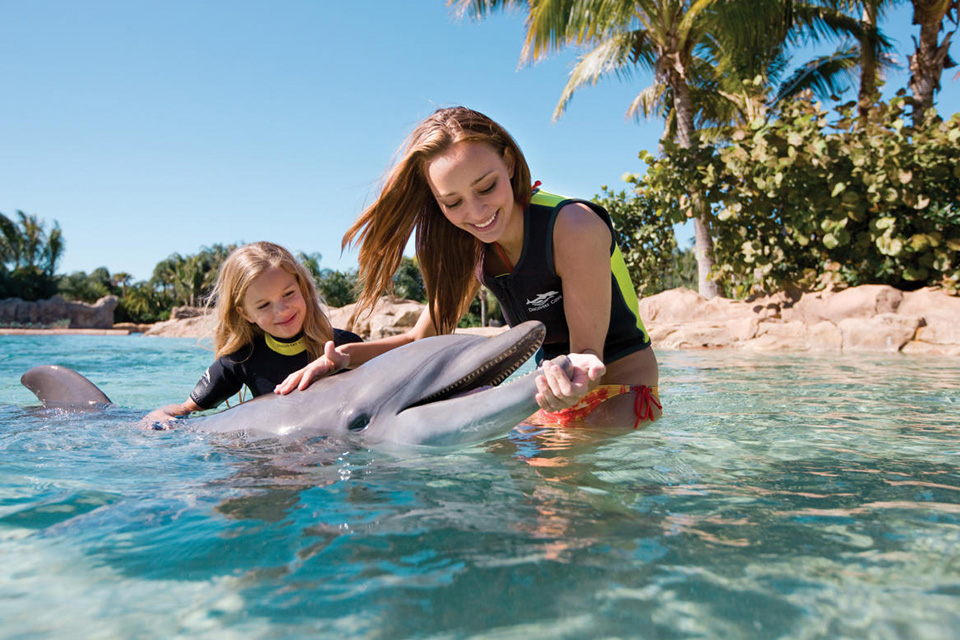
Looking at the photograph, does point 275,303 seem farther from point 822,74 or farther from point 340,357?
point 822,74

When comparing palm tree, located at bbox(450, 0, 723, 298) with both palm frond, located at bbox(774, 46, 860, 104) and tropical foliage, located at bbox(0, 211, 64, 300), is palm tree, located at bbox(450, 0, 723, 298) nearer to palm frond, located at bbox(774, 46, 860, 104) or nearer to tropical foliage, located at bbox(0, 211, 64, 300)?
palm frond, located at bbox(774, 46, 860, 104)

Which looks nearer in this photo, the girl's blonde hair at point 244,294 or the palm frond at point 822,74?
the girl's blonde hair at point 244,294

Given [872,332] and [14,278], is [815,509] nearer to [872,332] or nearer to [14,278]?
[872,332]

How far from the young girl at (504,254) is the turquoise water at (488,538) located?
0.42 metres

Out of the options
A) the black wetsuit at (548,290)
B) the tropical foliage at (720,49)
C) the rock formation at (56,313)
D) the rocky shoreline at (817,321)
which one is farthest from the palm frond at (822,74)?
the rock formation at (56,313)

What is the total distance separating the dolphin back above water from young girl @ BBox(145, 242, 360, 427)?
0.80 m

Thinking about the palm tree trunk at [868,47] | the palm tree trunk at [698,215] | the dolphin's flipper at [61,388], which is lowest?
the dolphin's flipper at [61,388]

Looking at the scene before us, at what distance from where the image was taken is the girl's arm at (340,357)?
9.42 feet

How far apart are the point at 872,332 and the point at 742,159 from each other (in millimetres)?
2990

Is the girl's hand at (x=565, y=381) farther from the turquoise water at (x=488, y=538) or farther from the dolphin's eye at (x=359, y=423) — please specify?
the dolphin's eye at (x=359, y=423)

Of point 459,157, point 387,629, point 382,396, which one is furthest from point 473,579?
point 459,157

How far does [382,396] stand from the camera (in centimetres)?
251

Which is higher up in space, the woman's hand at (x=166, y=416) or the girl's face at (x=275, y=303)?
the girl's face at (x=275, y=303)

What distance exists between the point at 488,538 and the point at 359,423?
1.10 meters
